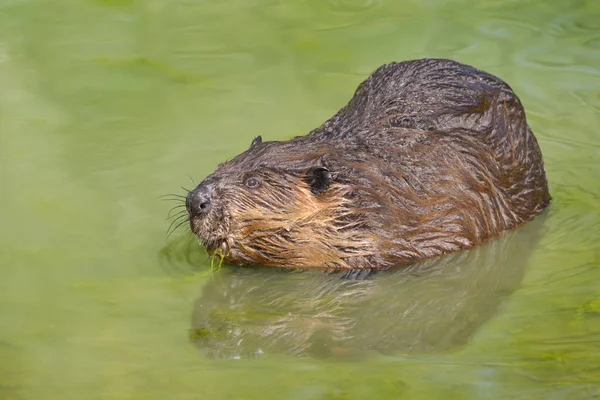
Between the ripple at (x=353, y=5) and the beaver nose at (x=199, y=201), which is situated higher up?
the beaver nose at (x=199, y=201)

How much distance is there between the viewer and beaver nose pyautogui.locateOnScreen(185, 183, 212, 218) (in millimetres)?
5586

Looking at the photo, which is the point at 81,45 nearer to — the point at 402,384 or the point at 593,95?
the point at 593,95

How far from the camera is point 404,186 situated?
5871 mm

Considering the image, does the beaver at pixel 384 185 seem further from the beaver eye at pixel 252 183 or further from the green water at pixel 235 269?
the green water at pixel 235 269

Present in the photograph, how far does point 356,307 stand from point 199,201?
948mm

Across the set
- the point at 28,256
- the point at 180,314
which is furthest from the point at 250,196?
the point at 28,256

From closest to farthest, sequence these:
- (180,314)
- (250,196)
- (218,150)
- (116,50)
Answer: (180,314)
(250,196)
(218,150)
(116,50)

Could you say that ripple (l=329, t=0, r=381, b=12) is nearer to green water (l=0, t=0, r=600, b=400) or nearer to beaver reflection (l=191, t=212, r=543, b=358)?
green water (l=0, t=0, r=600, b=400)

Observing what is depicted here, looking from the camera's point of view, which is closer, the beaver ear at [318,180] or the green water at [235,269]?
the green water at [235,269]

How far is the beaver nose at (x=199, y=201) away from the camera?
5.59m

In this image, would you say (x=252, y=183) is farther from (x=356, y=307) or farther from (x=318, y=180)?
(x=356, y=307)

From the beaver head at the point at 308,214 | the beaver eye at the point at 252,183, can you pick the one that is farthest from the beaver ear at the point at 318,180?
the beaver eye at the point at 252,183

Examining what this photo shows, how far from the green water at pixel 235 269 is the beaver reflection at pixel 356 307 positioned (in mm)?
13

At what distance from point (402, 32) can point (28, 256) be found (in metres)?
4.44
